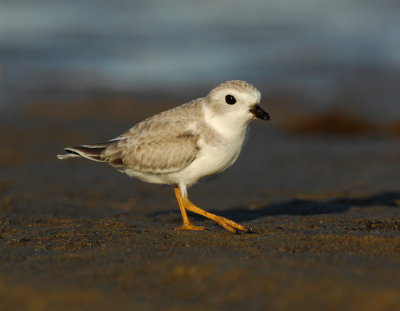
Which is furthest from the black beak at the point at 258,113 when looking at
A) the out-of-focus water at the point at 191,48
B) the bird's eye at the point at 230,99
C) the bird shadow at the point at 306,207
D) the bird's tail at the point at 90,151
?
the out-of-focus water at the point at 191,48

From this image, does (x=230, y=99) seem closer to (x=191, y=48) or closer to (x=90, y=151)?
(x=90, y=151)

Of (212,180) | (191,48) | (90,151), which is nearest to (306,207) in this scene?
(212,180)

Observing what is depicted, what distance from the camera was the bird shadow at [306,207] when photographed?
7.15m

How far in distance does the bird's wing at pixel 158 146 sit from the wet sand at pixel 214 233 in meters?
0.65

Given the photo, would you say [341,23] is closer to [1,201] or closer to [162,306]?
[1,201]

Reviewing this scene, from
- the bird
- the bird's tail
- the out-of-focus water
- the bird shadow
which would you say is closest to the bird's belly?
the bird

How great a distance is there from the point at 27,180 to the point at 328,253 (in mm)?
6553

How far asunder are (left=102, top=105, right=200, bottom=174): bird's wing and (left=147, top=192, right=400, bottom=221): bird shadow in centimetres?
135

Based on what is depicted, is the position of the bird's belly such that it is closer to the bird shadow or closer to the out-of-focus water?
the bird shadow

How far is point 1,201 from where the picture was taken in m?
7.87

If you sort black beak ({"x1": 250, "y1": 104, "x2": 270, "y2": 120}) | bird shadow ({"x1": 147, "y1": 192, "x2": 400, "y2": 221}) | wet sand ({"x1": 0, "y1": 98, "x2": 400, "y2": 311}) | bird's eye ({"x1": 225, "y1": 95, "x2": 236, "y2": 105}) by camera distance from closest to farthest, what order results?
wet sand ({"x1": 0, "y1": 98, "x2": 400, "y2": 311})
black beak ({"x1": 250, "y1": 104, "x2": 270, "y2": 120})
bird's eye ({"x1": 225, "y1": 95, "x2": 236, "y2": 105})
bird shadow ({"x1": 147, "y1": 192, "x2": 400, "y2": 221})

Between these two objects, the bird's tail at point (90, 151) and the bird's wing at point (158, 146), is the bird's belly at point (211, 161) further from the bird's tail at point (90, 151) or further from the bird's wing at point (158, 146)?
the bird's tail at point (90, 151)

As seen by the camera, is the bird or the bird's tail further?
the bird's tail

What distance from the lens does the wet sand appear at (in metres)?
3.47
